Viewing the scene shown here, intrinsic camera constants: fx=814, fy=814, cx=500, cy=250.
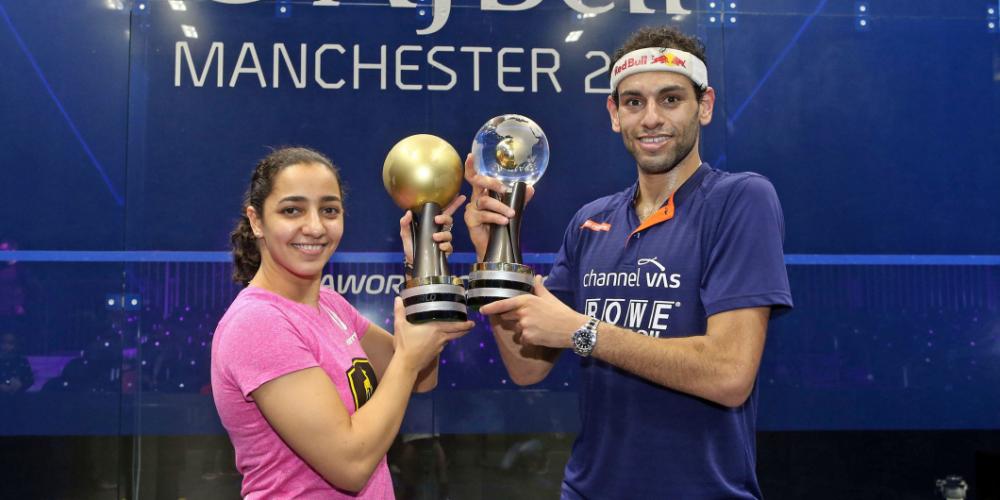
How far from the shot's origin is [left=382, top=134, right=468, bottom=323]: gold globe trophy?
1716mm

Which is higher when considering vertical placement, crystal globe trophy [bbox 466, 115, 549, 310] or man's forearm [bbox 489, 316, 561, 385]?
crystal globe trophy [bbox 466, 115, 549, 310]

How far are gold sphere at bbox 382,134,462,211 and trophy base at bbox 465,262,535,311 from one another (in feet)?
0.71

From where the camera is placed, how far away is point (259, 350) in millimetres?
1542

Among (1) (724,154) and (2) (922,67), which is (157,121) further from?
(2) (922,67)

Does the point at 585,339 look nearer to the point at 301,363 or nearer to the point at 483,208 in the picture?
the point at 483,208

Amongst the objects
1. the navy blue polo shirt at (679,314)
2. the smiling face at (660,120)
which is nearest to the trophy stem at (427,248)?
the navy blue polo shirt at (679,314)

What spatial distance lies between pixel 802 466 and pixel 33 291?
329 centimetres

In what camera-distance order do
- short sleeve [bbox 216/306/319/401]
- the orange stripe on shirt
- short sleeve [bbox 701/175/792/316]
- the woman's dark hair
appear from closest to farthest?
1. short sleeve [bbox 216/306/319/401]
2. short sleeve [bbox 701/175/792/316]
3. the woman's dark hair
4. the orange stripe on shirt

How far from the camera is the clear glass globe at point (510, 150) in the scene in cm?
188

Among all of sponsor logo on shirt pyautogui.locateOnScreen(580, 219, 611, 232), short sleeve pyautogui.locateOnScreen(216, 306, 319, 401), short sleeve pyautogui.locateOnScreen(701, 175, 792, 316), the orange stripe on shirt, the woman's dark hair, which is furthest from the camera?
sponsor logo on shirt pyautogui.locateOnScreen(580, 219, 611, 232)

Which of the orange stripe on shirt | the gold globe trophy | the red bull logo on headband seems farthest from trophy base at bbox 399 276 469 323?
the red bull logo on headband

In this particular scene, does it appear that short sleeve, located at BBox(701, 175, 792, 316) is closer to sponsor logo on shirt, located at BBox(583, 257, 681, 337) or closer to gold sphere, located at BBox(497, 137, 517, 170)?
sponsor logo on shirt, located at BBox(583, 257, 681, 337)

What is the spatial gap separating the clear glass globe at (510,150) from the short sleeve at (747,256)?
45 centimetres

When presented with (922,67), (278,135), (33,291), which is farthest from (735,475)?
(33,291)
